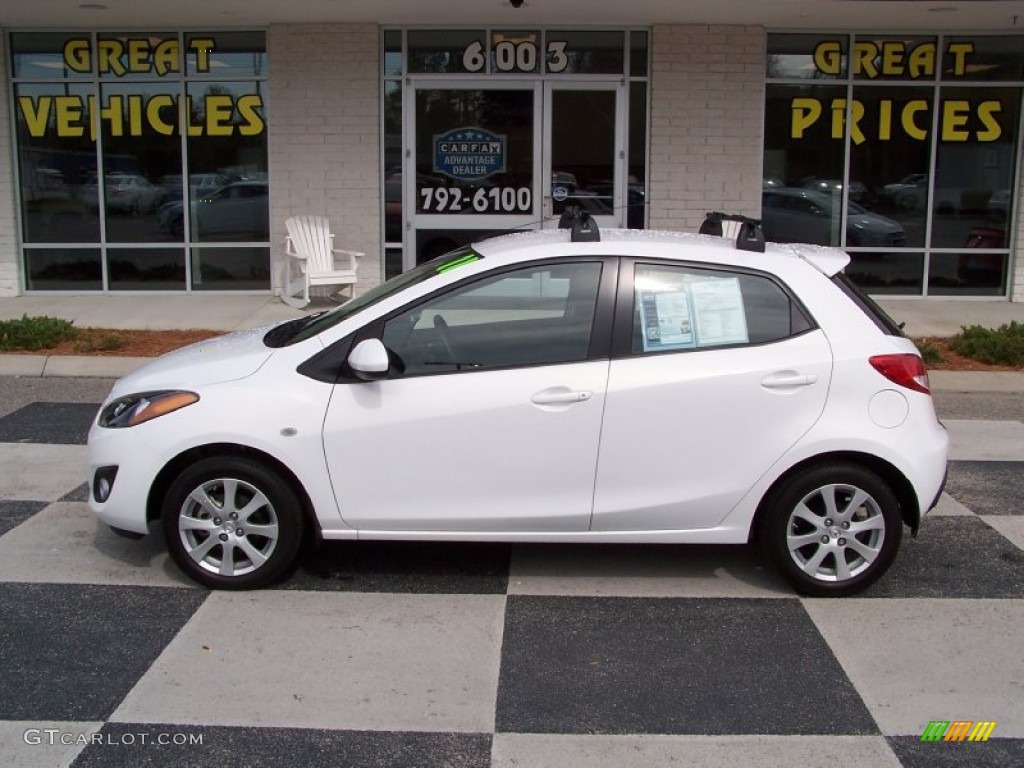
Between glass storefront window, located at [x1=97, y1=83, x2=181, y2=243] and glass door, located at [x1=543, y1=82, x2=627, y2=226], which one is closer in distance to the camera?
glass door, located at [x1=543, y1=82, x2=627, y2=226]

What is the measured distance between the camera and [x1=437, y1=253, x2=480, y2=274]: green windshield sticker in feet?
17.4

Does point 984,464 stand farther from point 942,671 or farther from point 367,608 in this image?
point 367,608

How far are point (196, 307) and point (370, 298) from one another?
8738 mm

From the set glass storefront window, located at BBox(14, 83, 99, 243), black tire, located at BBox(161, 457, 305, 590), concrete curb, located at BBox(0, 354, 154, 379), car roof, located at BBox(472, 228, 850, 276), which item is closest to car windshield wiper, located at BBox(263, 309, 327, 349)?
black tire, located at BBox(161, 457, 305, 590)

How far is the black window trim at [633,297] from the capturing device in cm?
511

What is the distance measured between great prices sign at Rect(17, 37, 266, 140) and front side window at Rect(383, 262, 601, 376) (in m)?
9.80

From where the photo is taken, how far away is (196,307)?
1367 centimetres

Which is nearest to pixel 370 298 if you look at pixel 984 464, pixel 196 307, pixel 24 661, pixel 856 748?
pixel 24 661

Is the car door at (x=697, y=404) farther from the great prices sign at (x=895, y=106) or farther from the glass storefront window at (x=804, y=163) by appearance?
the great prices sign at (x=895, y=106)

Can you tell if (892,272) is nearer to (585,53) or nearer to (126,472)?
(585,53)

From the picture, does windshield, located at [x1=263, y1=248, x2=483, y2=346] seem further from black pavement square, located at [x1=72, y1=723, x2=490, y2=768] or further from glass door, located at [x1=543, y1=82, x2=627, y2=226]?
glass door, located at [x1=543, y1=82, x2=627, y2=226]

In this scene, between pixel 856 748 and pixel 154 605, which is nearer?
pixel 856 748

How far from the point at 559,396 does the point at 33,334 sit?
7856 mm

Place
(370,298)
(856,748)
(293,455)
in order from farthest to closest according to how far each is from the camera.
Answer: (370,298), (293,455), (856,748)
